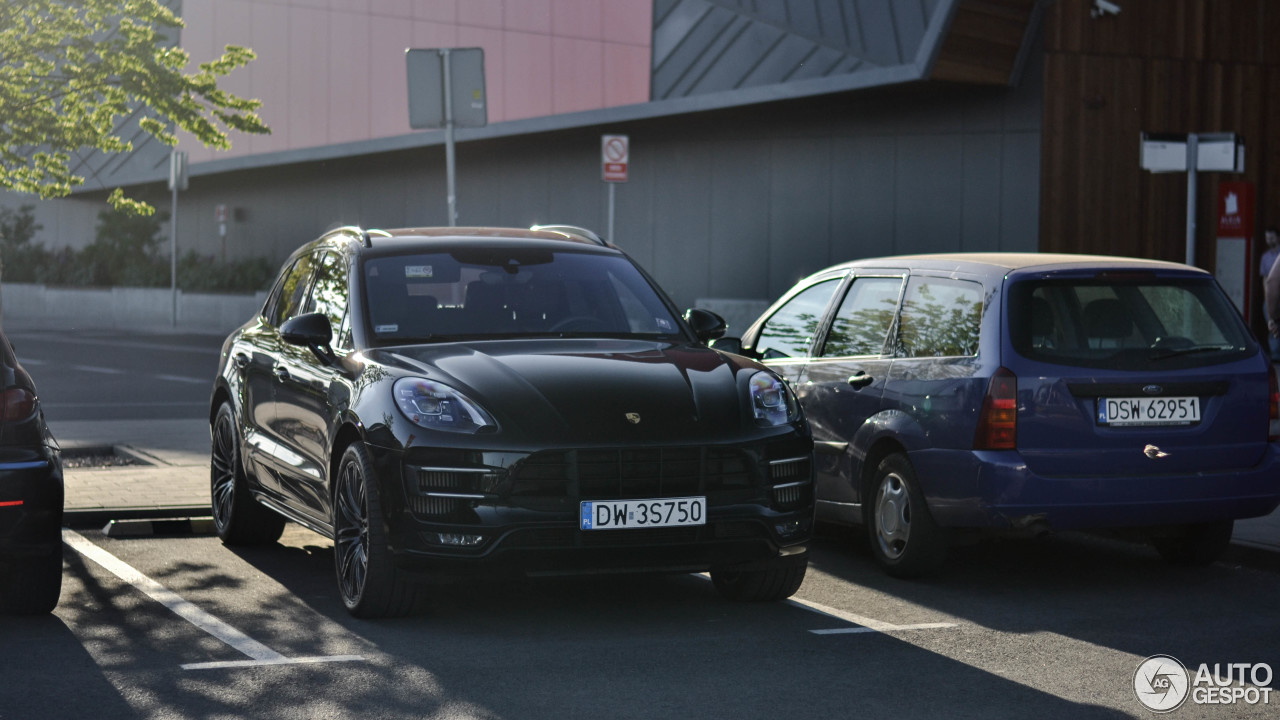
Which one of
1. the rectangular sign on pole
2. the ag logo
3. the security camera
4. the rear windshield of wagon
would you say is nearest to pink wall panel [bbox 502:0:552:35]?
the security camera

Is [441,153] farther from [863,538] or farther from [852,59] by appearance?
[863,538]

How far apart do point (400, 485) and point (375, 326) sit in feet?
3.55

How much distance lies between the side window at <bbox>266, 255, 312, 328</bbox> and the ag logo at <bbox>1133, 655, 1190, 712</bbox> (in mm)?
4321

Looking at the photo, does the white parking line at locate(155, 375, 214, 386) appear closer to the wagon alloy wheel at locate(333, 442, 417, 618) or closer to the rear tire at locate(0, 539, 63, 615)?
the rear tire at locate(0, 539, 63, 615)

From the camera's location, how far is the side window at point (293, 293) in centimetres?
815

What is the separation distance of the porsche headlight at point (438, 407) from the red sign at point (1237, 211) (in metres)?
11.5

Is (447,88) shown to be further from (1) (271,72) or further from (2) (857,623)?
(1) (271,72)

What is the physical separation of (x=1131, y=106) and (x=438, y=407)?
54.9 feet

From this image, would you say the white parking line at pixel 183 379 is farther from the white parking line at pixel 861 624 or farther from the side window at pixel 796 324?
the white parking line at pixel 861 624

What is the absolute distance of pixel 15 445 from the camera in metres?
6.27

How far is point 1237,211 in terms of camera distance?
52.5 ft

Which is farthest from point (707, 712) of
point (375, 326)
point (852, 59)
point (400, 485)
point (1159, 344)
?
point (852, 59)

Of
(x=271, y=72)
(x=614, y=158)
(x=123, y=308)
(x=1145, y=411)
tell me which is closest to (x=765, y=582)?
(x=1145, y=411)

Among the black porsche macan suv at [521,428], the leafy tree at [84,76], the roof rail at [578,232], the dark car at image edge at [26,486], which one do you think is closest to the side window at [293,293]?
the black porsche macan suv at [521,428]
